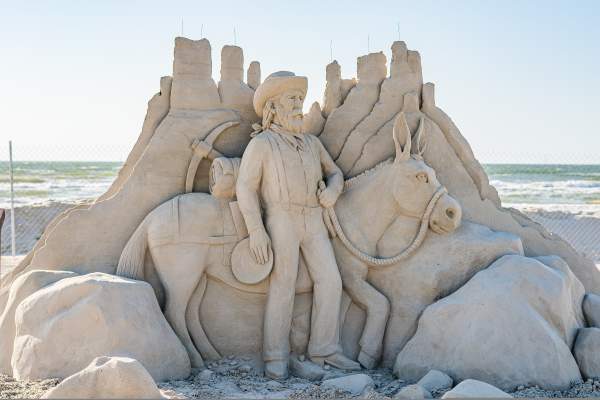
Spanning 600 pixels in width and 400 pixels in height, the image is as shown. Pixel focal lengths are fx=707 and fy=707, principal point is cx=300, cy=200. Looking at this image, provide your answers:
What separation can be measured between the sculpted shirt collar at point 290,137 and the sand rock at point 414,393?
1.75m

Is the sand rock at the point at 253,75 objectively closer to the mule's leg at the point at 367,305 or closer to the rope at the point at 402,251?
the rope at the point at 402,251

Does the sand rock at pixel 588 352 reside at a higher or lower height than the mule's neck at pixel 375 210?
lower

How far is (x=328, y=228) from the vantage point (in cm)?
484

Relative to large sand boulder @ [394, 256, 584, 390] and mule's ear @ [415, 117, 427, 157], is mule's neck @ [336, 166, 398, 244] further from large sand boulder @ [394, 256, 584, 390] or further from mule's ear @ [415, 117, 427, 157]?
large sand boulder @ [394, 256, 584, 390]

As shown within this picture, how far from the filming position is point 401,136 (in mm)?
4941

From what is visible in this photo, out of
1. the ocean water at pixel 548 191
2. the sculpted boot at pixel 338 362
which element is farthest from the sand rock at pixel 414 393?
the ocean water at pixel 548 191

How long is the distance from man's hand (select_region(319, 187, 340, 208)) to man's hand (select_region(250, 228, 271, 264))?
1.48 feet

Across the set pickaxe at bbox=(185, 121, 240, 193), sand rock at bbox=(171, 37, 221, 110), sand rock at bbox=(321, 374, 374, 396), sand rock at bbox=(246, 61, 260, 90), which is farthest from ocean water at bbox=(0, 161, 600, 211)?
sand rock at bbox=(321, 374, 374, 396)

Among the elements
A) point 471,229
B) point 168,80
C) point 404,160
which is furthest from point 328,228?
point 168,80

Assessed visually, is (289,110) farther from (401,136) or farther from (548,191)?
(548,191)

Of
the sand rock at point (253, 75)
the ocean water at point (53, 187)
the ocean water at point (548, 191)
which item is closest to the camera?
the sand rock at point (253, 75)

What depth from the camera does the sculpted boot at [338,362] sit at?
462cm

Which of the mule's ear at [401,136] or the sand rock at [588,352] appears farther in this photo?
the mule's ear at [401,136]

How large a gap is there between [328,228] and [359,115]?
1022mm
